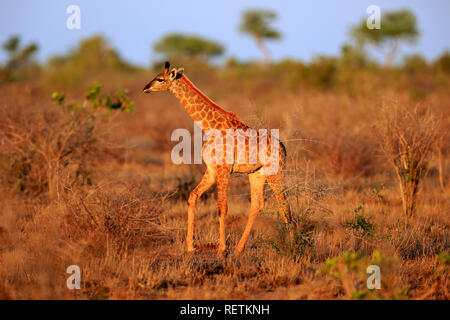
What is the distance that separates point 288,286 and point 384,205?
426 centimetres

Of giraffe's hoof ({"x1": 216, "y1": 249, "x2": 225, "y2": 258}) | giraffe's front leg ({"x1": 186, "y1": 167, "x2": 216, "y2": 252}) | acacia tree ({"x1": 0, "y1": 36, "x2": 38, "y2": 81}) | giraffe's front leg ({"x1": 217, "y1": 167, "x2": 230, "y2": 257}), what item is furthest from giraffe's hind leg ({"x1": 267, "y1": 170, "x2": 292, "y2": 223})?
acacia tree ({"x1": 0, "y1": 36, "x2": 38, "y2": 81})

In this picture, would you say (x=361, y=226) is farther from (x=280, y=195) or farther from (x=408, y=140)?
(x=408, y=140)

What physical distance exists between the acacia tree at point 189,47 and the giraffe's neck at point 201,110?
39883 millimetres

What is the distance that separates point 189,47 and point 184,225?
40353 millimetres

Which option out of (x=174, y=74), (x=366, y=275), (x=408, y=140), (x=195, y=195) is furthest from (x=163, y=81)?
(x=408, y=140)

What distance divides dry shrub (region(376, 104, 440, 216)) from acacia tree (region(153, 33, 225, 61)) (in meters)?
38.7

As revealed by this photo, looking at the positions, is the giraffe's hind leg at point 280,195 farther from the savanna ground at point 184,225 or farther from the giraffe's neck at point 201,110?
the giraffe's neck at point 201,110

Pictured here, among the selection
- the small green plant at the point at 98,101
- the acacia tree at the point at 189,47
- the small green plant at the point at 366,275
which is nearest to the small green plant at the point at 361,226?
the small green plant at the point at 366,275

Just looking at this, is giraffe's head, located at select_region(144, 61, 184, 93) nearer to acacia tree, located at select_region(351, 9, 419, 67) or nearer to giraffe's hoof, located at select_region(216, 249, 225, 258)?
giraffe's hoof, located at select_region(216, 249, 225, 258)

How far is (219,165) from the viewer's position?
6.37 meters
